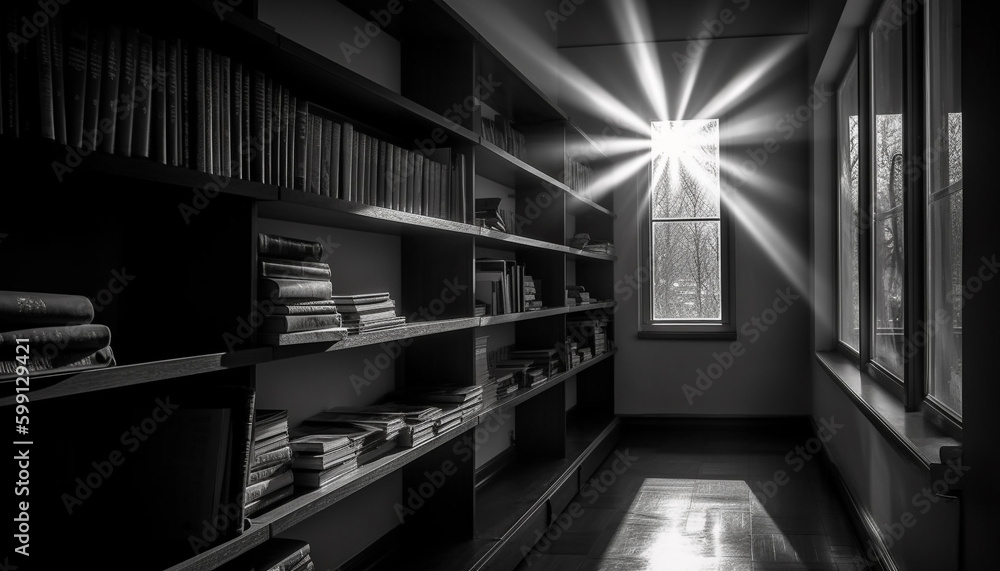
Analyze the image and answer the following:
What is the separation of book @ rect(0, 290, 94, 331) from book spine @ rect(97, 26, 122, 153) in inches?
12.1

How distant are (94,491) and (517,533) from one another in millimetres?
2235

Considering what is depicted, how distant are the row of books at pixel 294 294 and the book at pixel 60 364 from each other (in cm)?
52

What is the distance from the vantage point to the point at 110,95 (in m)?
1.40

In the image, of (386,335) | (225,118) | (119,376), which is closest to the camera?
(119,376)

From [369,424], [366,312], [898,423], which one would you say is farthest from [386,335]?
[898,423]

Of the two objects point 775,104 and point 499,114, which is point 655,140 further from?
point 499,114

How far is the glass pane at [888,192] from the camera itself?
11.4 feet

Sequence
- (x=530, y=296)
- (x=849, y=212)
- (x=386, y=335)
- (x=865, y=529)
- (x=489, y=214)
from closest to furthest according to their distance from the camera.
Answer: (x=386, y=335)
(x=865, y=529)
(x=489, y=214)
(x=530, y=296)
(x=849, y=212)

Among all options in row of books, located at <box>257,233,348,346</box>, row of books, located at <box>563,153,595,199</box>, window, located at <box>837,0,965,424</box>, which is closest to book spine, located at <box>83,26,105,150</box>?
row of books, located at <box>257,233,348,346</box>

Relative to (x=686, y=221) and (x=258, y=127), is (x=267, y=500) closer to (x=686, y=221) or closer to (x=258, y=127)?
(x=258, y=127)

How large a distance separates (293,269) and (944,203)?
220cm

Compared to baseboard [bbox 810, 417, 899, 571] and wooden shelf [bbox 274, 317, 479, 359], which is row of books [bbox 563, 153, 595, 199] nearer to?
wooden shelf [bbox 274, 317, 479, 359]

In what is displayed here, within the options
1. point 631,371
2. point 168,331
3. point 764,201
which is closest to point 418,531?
point 168,331

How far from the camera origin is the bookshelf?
1.49 m
